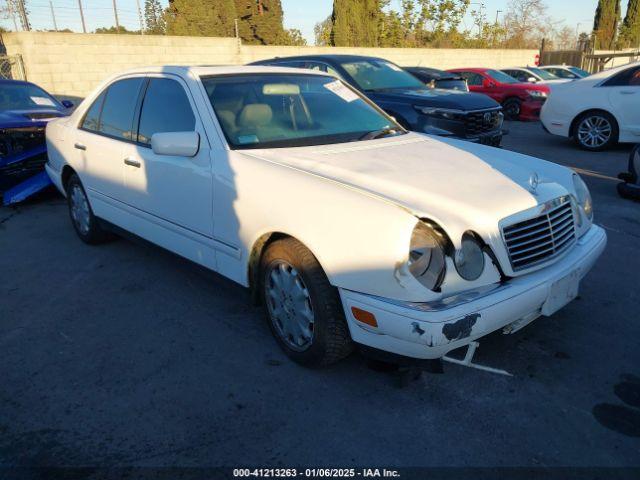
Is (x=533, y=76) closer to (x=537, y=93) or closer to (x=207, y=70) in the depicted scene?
(x=537, y=93)

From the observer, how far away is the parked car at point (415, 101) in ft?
23.5

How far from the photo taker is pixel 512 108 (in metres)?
14.2

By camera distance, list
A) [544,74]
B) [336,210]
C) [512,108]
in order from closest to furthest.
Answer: [336,210] < [512,108] < [544,74]

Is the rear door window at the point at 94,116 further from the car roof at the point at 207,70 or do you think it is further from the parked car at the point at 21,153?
the parked car at the point at 21,153

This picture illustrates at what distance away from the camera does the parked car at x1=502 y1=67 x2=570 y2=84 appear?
14.9 metres

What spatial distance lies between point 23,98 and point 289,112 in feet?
19.0

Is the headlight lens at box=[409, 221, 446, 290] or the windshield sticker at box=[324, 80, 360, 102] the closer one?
the headlight lens at box=[409, 221, 446, 290]

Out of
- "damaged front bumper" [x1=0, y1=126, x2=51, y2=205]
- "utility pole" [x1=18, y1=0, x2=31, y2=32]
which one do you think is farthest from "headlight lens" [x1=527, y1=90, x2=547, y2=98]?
"utility pole" [x1=18, y1=0, x2=31, y2=32]

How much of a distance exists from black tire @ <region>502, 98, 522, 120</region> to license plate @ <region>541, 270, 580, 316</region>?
12.6 meters

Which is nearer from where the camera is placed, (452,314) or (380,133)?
(452,314)

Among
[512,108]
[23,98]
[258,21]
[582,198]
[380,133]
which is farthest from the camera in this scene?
[258,21]

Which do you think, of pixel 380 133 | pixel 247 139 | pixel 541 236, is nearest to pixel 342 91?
pixel 380 133

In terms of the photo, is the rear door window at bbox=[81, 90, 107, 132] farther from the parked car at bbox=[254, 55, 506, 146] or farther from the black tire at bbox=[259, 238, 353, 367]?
the parked car at bbox=[254, 55, 506, 146]

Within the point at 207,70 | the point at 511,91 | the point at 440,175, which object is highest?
the point at 207,70
